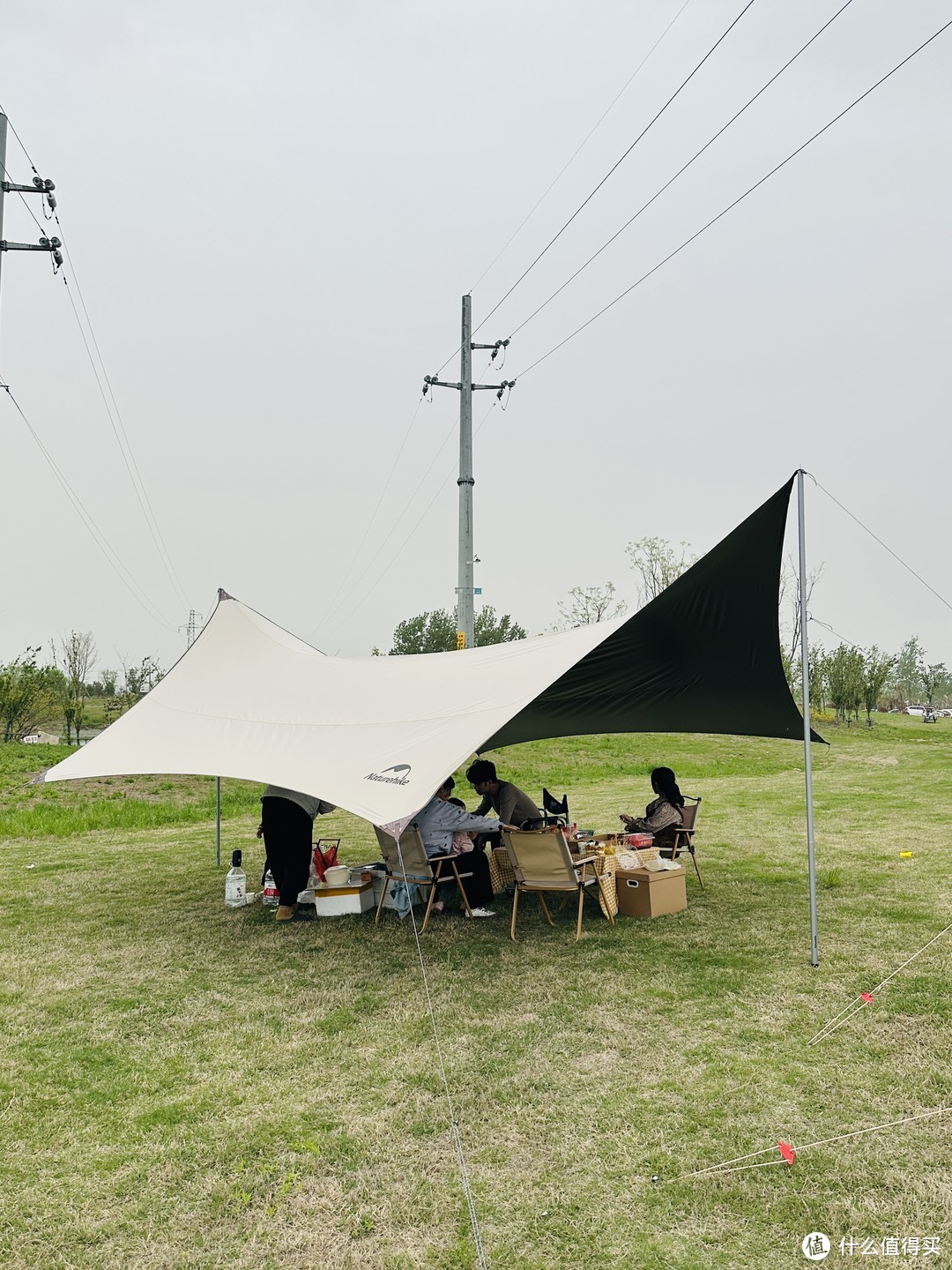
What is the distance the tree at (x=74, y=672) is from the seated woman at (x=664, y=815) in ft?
42.3

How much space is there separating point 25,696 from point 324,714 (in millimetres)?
12579

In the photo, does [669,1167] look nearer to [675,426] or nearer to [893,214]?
[893,214]


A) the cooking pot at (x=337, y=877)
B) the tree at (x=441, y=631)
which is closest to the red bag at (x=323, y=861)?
the cooking pot at (x=337, y=877)

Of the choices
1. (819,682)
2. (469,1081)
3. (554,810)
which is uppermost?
(819,682)

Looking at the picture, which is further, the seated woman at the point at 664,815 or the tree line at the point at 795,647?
the tree line at the point at 795,647

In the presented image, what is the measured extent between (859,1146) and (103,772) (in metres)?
4.17

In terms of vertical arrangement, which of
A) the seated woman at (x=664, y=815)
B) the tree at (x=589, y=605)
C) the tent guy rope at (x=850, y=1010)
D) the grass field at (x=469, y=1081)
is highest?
the tree at (x=589, y=605)

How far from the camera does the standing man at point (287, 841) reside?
18.0 ft

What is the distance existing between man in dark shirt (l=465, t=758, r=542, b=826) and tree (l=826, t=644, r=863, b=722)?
2086 centimetres

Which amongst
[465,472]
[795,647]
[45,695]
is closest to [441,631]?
[795,647]

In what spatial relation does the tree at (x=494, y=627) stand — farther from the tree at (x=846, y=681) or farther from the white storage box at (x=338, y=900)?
the white storage box at (x=338, y=900)

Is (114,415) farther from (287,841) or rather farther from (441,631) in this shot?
(441,631)

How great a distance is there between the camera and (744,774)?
15.0 meters

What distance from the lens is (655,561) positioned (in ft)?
94.5
